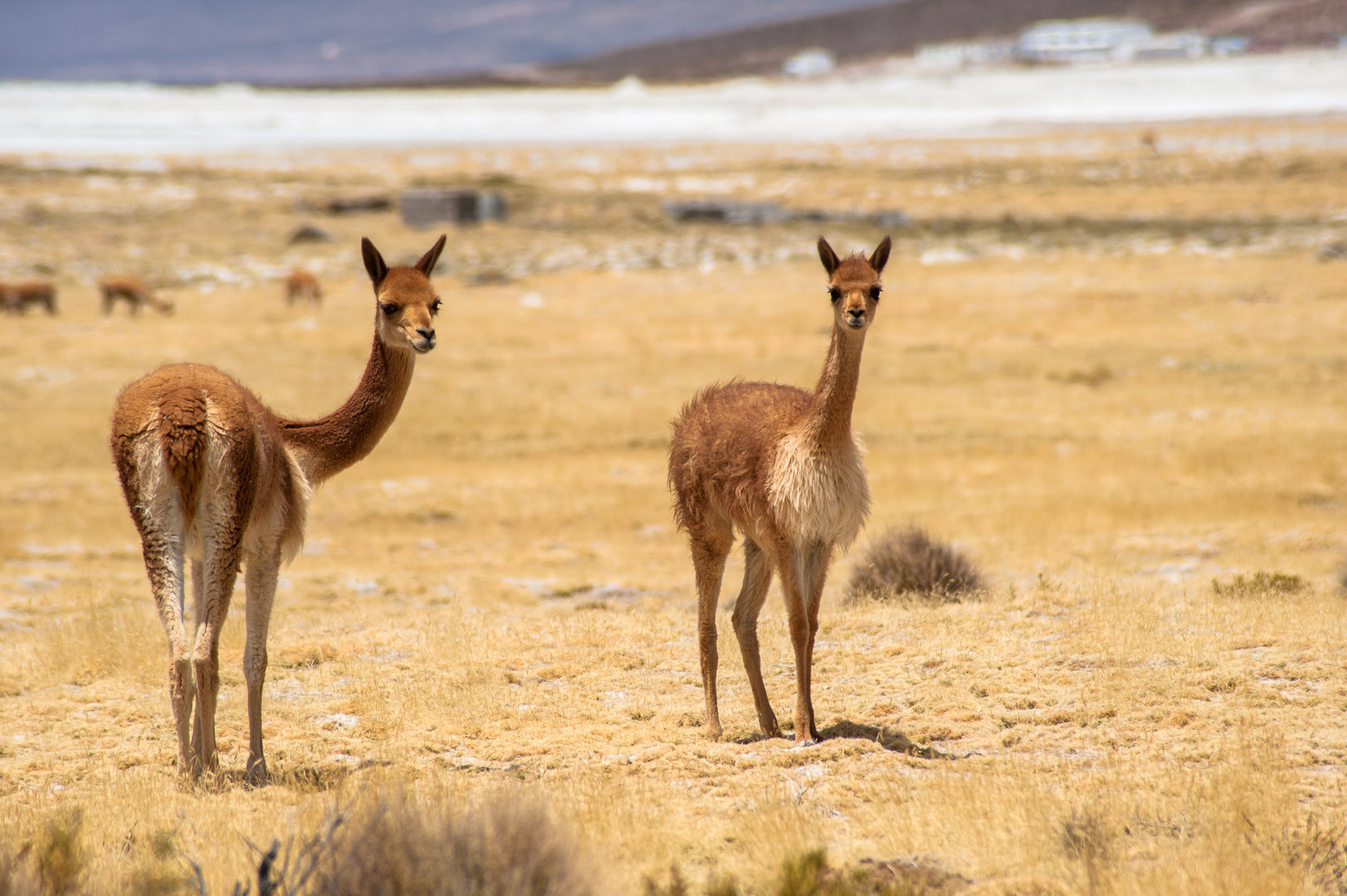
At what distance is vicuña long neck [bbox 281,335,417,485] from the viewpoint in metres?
6.50

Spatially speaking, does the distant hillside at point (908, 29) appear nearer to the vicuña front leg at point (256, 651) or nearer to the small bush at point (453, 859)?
the vicuña front leg at point (256, 651)

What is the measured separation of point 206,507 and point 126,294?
22.3 m

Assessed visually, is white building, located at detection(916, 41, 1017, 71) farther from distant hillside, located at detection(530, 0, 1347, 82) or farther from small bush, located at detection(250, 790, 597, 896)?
small bush, located at detection(250, 790, 597, 896)

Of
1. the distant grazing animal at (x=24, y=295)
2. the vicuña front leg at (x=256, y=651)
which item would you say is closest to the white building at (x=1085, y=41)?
the distant grazing animal at (x=24, y=295)

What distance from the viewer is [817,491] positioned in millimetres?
6004

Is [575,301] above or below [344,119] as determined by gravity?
below

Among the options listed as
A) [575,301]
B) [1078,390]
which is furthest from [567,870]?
[575,301]

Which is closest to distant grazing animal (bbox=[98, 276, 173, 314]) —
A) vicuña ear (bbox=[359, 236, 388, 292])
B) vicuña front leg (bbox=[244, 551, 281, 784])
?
vicuña ear (bbox=[359, 236, 388, 292])

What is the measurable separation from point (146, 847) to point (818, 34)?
166m

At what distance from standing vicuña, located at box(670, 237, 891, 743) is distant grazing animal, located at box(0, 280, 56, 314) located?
76.4 ft

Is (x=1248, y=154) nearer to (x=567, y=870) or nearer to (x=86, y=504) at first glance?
(x=86, y=504)

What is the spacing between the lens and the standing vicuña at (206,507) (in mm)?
5625

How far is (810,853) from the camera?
445 centimetres

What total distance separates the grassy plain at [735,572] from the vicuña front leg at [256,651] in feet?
0.98
